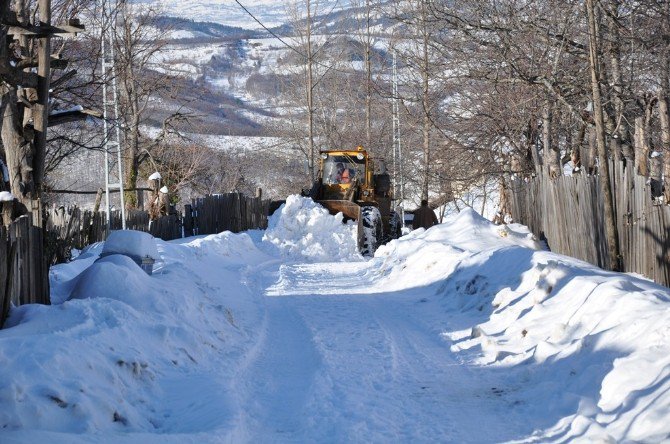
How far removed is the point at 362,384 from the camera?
8086 mm

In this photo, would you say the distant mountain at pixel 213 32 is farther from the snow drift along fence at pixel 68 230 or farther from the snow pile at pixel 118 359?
the snow pile at pixel 118 359

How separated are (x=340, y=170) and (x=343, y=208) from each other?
242 centimetres

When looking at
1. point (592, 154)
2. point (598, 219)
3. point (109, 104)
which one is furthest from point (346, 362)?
point (109, 104)

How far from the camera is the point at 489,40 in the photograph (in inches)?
616

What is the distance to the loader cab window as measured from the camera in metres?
28.2

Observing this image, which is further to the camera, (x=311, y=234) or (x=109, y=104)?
(x=311, y=234)

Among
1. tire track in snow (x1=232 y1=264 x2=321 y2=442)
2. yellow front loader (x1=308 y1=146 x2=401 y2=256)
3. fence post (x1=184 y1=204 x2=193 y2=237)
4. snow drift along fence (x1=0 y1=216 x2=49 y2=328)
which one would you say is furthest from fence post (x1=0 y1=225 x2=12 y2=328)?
fence post (x1=184 y1=204 x2=193 y2=237)

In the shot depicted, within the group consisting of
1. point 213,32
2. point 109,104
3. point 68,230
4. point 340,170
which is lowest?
point 68,230

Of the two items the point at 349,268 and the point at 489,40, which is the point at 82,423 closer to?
the point at 489,40

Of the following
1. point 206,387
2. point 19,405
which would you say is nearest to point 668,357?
point 206,387

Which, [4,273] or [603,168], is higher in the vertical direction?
[603,168]

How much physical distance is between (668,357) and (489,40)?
10.1 meters

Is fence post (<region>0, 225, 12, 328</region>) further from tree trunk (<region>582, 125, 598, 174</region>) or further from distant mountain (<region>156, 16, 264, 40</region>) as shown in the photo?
distant mountain (<region>156, 16, 264, 40</region>)

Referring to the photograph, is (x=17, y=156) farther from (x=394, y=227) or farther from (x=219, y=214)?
(x=219, y=214)
